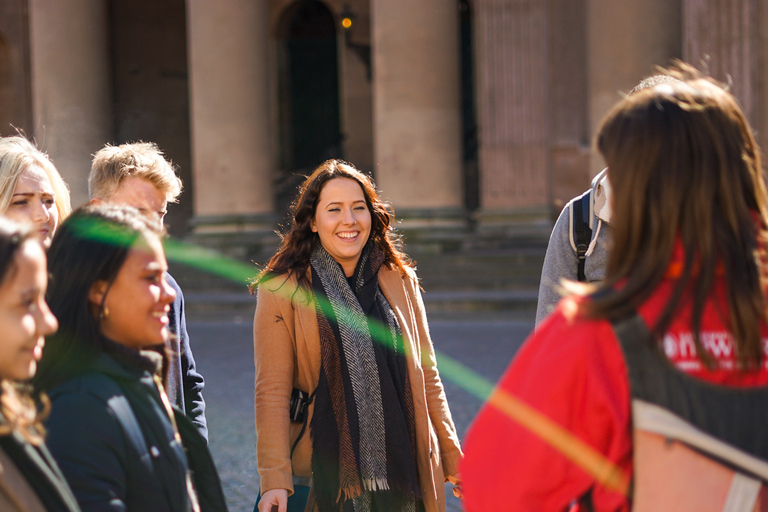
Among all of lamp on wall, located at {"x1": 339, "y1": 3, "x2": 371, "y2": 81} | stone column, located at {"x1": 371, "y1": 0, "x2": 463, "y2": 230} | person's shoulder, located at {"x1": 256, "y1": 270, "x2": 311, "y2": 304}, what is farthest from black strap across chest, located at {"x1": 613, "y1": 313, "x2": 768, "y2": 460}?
lamp on wall, located at {"x1": 339, "y1": 3, "x2": 371, "y2": 81}

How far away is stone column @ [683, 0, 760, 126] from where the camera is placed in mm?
10039

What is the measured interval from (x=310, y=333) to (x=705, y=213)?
1777mm

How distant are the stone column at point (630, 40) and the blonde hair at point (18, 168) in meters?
9.24

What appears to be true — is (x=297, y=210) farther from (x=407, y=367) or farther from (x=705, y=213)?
(x=705, y=213)

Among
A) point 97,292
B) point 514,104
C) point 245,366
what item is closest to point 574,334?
point 97,292

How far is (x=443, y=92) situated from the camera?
41.1ft


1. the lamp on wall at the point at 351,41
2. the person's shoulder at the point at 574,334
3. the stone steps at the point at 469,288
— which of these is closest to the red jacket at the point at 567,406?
the person's shoulder at the point at 574,334

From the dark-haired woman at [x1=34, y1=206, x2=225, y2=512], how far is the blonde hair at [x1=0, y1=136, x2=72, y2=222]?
3.86 ft

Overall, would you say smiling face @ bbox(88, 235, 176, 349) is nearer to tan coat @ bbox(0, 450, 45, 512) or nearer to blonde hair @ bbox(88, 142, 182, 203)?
tan coat @ bbox(0, 450, 45, 512)

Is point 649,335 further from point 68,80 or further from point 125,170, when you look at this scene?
point 68,80

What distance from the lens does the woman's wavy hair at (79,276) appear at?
66.7 inches

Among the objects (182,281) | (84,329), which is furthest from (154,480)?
(182,281)

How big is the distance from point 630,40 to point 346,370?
973 centimetres

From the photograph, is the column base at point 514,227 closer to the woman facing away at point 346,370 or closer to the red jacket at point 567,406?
the woman facing away at point 346,370
